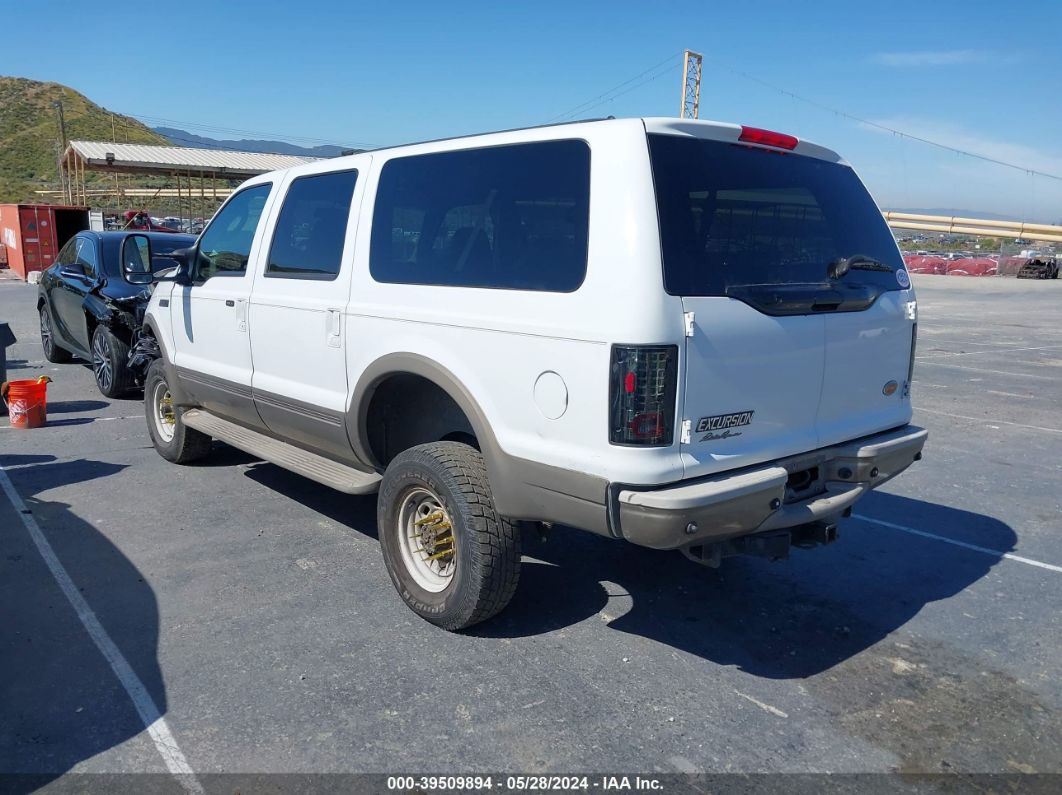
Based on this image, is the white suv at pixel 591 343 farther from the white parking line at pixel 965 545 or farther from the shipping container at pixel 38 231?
the shipping container at pixel 38 231

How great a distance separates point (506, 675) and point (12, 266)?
2977 cm

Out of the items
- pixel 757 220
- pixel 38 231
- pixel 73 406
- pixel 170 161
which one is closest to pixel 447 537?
pixel 757 220

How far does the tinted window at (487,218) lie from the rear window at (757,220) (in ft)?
1.19

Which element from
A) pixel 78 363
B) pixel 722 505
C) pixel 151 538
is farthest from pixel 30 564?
pixel 78 363

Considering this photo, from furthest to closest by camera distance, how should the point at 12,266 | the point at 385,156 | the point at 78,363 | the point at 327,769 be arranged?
the point at 12,266
the point at 78,363
the point at 385,156
the point at 327,769

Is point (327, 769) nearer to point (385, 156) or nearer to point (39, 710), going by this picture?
point (39, 710)

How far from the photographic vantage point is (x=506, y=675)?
143 inches

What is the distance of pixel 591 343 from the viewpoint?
3219 mm

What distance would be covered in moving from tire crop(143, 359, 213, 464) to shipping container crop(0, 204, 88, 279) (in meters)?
21.4

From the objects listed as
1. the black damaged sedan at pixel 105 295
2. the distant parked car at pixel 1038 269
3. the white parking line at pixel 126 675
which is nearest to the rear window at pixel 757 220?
the white parking line at pixel 126 675

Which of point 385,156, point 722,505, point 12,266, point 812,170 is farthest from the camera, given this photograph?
point 12,266

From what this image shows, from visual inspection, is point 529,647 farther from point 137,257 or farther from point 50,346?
point 50,346

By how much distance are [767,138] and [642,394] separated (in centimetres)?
150

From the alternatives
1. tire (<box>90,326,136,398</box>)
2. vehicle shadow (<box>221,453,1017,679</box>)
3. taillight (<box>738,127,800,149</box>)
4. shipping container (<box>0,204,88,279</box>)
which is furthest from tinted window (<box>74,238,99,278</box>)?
shipping container (<box>0,204,88,279</box>)
